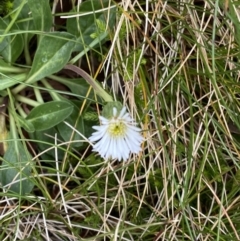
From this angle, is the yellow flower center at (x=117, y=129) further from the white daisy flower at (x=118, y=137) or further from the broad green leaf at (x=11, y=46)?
the broad green leaf at (x=11, y=46)

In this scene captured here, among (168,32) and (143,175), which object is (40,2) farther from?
(143,175)

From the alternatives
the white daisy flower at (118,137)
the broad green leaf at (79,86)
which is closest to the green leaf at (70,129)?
the broad green leaf at (79,86)

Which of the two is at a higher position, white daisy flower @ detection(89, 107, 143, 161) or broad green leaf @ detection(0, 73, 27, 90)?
broad green leaf @ detection(0, 73, 27, 90)

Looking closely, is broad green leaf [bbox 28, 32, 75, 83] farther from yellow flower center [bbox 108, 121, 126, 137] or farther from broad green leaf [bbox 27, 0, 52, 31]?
yellow flower center [bbox 108, 121, 126, 137]

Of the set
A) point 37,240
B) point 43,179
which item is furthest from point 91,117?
point 37,240

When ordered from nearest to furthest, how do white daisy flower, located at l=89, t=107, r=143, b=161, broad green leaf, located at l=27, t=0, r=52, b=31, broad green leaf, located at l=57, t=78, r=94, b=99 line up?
white daisy flower, located at l=89, t=107, r=143, b=161 < broad green leaf, located at l=27, t=0, r=52, b=31 < broad green leaf, located at l=57, t=78, r=94, b=99

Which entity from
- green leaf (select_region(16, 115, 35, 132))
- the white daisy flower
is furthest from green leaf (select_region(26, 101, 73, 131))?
the white daisy flower

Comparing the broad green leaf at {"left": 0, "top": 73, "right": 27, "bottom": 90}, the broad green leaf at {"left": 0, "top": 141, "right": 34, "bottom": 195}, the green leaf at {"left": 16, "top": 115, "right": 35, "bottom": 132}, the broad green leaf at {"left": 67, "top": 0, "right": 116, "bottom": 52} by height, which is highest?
the broad green leaf at {"left": 67, "top": 0, "right": 116, "bottom": 52}
